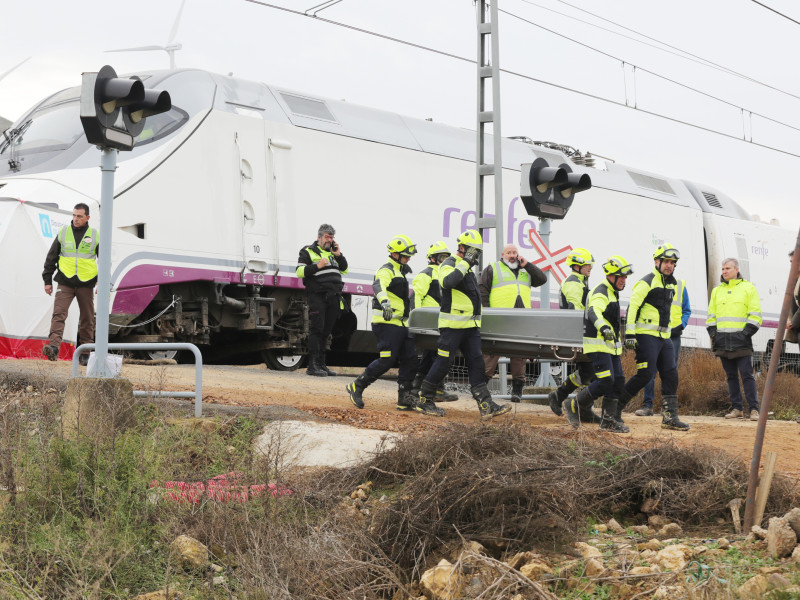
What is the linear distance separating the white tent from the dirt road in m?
0.58

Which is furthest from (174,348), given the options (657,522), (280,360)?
(280,360)

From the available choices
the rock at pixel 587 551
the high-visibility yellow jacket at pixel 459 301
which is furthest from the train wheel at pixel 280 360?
the rock at pixel 587 551

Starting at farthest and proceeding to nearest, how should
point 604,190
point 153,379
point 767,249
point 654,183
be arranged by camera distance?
point 767,249 → point 654,183 → point 604,190 → point 153,379

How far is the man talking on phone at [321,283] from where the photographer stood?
43.7 ft

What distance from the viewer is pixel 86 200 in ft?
40.3

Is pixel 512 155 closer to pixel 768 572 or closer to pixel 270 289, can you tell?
pixel 270 289

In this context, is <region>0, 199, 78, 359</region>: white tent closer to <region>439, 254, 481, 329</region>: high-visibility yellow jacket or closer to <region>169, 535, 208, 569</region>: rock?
<region>439, 254, 481, 329</region>: high-visibility yellow jacket

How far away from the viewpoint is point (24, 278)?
11883 mm

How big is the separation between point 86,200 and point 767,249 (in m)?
15.3

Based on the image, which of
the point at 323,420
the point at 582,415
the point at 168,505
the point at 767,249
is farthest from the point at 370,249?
the point at 767,249

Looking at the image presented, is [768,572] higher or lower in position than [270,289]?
lower

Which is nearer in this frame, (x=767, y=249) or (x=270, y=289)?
(x=270, y=289)

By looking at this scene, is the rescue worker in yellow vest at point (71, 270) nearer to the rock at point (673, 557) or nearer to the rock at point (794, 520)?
the rock at point (673, 557)

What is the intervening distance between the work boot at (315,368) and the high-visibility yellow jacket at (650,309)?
16.0 ft
